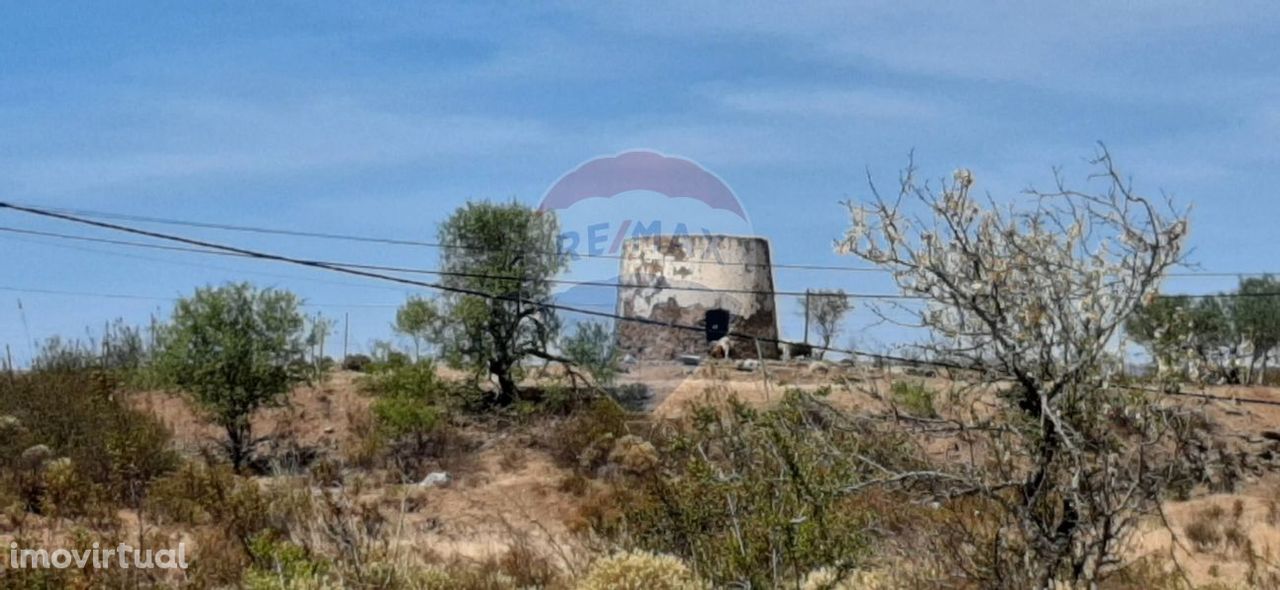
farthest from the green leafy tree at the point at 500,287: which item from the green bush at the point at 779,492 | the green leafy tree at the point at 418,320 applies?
the green bush at the point at 779,492

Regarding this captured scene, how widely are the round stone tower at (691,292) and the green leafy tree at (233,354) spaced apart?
9.23 meters

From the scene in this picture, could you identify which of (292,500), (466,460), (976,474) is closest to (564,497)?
(466,460)

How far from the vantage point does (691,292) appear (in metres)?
29.8

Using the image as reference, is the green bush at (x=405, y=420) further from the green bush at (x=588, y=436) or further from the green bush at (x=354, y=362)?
the green bush at (x=354, y=362)

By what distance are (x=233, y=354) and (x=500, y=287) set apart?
5.33 meters

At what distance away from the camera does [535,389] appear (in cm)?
2588

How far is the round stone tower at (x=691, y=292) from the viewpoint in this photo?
29906 millimetres

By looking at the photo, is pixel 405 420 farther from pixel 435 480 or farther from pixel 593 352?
pixel 593 352

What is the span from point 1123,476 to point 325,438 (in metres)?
19.2

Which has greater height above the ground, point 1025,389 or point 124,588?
point 1025,389

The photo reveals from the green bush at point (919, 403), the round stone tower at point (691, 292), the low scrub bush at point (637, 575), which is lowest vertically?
the low scrub bush at point (637, 575)

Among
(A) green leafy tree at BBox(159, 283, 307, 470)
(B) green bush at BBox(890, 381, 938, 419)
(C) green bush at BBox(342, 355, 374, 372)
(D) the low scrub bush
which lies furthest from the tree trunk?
(D) the low scrub bush

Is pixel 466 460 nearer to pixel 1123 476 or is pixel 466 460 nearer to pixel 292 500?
pixel 292 500

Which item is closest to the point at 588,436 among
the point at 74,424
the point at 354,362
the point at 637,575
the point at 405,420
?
the point at 405,420
